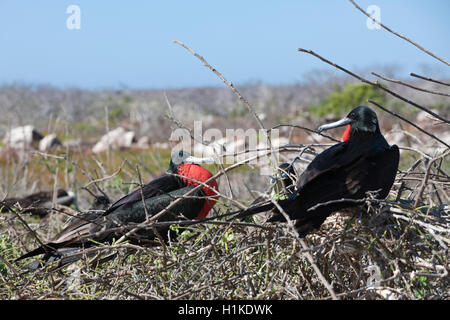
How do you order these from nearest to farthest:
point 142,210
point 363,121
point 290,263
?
point 290,263, point 363,121, point 142,210

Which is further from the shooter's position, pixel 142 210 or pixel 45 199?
pixel 45 199

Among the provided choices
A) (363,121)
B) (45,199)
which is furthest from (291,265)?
(45,199)

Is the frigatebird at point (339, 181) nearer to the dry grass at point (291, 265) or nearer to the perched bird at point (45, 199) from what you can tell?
the dry grass at point (291, 265)

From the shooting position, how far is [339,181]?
2.06 meters

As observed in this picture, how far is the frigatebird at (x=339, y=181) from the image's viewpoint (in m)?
2.00

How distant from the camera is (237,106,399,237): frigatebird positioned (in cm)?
200

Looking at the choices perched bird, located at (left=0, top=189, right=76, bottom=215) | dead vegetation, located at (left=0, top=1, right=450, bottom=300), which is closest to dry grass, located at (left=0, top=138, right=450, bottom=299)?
dead vegetation, located at (left=0, top=1, right=450, bottom=300)

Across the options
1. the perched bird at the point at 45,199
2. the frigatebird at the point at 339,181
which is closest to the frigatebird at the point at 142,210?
the frigatebird at the point at 339,181

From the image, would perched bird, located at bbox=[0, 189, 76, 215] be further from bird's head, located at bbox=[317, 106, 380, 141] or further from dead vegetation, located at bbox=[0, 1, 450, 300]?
bird's head, located at bbox=[317, 106, 380, 141]

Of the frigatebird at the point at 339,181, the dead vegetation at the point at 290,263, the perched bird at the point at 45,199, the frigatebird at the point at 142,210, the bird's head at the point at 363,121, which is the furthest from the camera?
the perched bird at the point at 45,199

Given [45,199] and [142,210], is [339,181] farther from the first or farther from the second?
[45,199]

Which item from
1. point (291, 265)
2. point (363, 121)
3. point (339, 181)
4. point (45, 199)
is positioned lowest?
point (45, 199)
